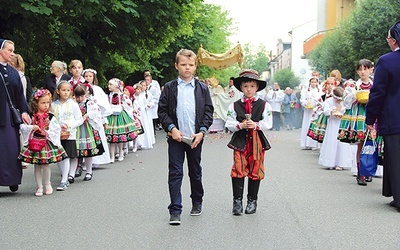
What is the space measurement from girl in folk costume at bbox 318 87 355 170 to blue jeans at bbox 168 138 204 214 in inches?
216

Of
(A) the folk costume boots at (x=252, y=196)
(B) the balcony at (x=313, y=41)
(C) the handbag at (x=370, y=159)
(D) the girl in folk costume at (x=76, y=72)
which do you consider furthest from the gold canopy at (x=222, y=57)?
(B) the balcony at (x=313, y=41)

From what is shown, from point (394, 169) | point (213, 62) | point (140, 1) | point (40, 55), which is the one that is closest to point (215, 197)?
point (394, 169)

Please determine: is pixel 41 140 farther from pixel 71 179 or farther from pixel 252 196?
pixel 252 196

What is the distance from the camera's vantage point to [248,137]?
7.78 m

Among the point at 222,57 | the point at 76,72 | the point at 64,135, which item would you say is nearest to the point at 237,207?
the point at 64,135

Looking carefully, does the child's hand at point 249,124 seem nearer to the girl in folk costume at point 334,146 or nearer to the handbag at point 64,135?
the handbag at point 64,135

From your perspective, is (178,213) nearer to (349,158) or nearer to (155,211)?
(155,211)

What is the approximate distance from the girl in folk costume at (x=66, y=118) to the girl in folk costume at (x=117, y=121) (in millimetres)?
3163

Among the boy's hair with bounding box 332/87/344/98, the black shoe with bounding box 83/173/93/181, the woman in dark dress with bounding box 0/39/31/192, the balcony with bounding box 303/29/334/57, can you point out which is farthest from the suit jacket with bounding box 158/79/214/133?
the balcony with bounding box 303/29/334/57

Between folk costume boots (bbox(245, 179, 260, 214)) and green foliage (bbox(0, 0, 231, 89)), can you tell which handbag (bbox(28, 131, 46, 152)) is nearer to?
folk costume boots (bbox(245, 179, 260, 214))

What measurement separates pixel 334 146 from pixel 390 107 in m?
4.67

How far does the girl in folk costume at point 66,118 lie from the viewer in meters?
10.0

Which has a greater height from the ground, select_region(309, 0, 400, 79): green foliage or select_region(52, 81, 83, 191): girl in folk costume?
select_region(309, 0, 400, 79): green foliage

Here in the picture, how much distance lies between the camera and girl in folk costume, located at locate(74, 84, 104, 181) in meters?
10.8
